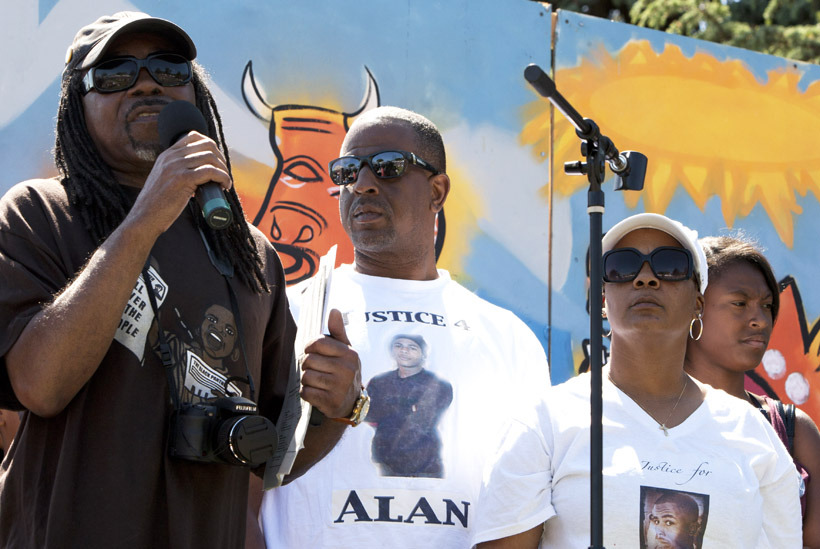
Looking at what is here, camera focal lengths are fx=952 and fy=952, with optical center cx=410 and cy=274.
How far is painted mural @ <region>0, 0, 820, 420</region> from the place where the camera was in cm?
415

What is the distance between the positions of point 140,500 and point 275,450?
32 centimetres

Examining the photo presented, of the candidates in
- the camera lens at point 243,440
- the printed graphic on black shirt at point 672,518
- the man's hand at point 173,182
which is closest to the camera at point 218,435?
the camera lens at point 243,440

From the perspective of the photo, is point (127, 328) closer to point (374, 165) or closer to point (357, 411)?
point (357, 411)

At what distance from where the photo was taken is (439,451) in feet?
9.32

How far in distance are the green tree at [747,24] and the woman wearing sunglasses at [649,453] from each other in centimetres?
799

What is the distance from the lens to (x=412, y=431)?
2.85 m

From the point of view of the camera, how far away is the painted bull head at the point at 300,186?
4.20 metres

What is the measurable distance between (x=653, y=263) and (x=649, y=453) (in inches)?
24.0

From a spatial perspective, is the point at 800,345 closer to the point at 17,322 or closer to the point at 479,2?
the point at 479,2

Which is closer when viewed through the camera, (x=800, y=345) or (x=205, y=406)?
(x=205, y=406)

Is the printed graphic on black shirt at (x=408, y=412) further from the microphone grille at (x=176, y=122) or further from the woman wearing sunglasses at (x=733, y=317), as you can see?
the woman wearing sunglasses at (x=733, y=317)

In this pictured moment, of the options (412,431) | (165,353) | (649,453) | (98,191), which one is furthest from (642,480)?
(98,191)

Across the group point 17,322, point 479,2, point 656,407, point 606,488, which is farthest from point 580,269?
point 17,322

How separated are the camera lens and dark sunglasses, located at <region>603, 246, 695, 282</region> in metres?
1.32
